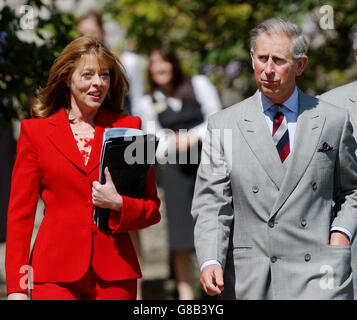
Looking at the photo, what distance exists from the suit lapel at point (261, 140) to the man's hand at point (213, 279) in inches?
19.5

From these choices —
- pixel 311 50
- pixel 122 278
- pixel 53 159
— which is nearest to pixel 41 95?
pixel 53 159

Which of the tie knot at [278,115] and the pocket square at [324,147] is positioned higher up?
the tie knot at [278,115]

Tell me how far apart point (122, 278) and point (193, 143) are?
2503mm

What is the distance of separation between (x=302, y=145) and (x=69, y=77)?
1.25 m

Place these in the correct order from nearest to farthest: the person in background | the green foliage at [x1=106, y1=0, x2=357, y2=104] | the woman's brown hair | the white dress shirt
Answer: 1. the woman's brown hair
2. the white dress shirt
3. the person in background
4. the green foliage at [x1=106, y1=0, x2=357, y2=104]

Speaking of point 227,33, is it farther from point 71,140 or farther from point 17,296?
point 17,296

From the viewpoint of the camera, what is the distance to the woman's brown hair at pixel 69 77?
4832 mm

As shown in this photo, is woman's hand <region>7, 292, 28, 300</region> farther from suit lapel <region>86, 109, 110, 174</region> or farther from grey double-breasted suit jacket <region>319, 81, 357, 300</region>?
grey double-breasted suit jacket <region>319, 81, 357, 300</region>

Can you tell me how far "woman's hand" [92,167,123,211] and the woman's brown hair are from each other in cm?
55

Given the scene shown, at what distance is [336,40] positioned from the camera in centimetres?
938

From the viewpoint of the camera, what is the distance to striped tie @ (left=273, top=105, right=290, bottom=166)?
4.56 m

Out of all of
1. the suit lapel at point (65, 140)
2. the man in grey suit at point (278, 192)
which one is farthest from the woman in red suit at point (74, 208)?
the man in grey suit at point (278, 192)

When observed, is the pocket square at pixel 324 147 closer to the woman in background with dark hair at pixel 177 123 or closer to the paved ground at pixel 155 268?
the woman in background with dark hair at pixel 177 123

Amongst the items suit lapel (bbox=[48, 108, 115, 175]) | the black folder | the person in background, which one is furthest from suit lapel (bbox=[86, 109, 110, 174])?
the person in background
